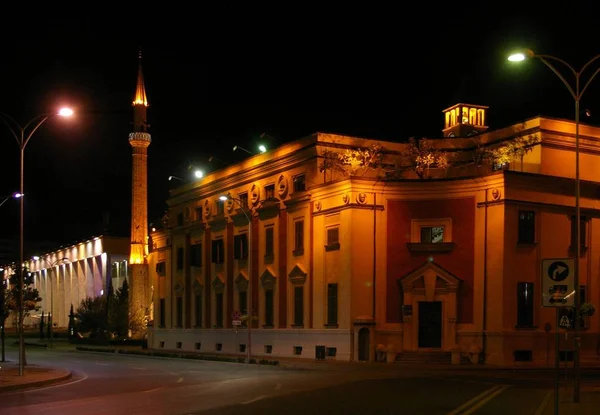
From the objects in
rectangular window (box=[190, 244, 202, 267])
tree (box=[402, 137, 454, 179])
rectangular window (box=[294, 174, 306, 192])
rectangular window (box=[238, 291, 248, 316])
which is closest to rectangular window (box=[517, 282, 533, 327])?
tree (box=[402, 137, 454, 179])

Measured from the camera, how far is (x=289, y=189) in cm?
4738

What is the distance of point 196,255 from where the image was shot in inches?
2309

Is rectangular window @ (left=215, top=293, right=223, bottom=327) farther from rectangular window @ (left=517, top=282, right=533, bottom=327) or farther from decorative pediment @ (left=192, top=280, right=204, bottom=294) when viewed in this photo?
rectangular window @ (left=517, top=282, right=533, bottom=327)

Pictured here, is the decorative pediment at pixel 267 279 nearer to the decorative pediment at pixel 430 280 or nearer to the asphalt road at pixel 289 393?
the decorative pediment at pixel 430 280

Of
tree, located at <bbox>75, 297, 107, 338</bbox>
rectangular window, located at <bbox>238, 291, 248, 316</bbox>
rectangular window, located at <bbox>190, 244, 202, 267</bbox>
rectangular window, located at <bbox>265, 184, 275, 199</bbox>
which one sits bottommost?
tree, located at <bbox>75, 297, 107, 338</bbox>

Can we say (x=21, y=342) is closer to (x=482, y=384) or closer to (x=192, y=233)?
(x=482, y=384)

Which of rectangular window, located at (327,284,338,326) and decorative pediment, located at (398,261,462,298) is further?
rectangular window, located at (327,284,338,326)

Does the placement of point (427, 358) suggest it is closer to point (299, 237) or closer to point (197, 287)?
point (299, 237)

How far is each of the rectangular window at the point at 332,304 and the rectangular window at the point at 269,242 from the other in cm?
720

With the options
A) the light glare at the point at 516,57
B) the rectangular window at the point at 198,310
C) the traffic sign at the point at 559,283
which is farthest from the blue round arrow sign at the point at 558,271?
the rectangular window at the point at 198,310

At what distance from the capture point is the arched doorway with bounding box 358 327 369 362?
40.0 m

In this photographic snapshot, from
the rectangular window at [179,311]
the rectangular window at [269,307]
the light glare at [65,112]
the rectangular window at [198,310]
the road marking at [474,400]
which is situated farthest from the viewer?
the rectangular window at [179,311]

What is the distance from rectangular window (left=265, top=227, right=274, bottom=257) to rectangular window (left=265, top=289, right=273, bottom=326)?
2311mm

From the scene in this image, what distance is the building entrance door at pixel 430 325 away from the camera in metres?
39.8
